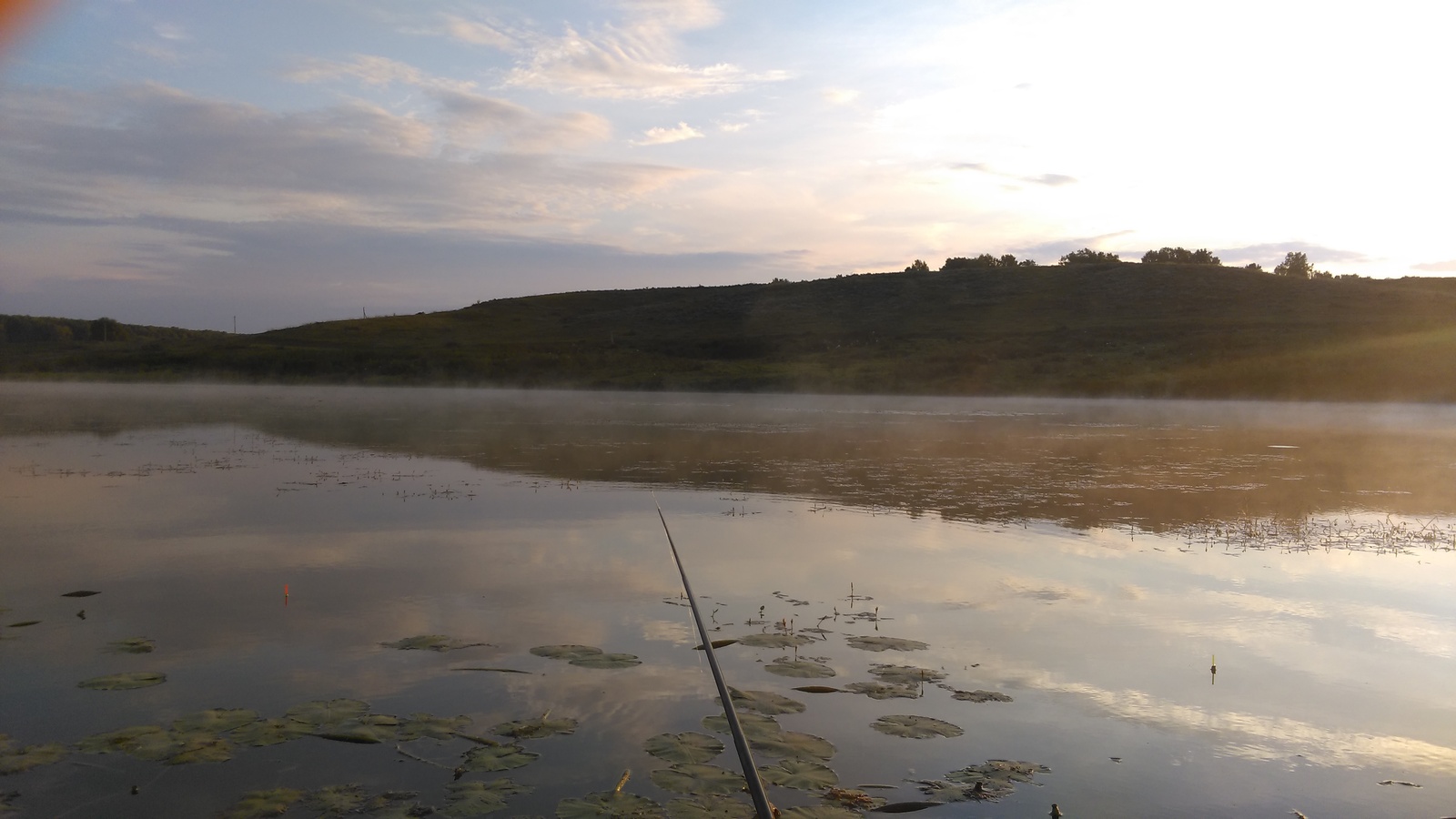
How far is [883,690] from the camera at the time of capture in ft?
21.3

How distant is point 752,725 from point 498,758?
1.45 m

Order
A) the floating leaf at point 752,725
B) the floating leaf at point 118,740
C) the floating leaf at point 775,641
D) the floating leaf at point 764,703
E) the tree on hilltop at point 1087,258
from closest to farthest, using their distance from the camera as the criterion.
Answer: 1. the floating leaf at point 118,740
2. the floating leaf at point 752,725
3. the floating leaf at point 764,703
4. the floating leaf at point 775,641
5. the tree on hilltop at point 1087,258

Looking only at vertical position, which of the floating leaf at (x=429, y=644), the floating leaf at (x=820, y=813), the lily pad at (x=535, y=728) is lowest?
the floating leaf at (x=820, y=813)

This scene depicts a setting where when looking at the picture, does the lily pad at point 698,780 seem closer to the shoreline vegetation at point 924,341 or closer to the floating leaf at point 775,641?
the floating leaf at point 775,641

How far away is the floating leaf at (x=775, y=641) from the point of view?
7.45m

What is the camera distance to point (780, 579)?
973cm

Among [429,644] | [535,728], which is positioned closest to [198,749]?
[535,728]

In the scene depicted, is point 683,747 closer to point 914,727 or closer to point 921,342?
point 914,727

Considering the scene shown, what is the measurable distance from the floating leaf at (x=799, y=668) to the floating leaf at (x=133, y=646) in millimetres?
4299

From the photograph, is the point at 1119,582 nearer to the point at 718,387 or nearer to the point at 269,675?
the point at 269,675

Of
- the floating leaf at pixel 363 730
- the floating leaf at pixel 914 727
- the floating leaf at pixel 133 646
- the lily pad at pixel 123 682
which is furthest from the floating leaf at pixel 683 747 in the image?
the floating leaf at pixel 133 646

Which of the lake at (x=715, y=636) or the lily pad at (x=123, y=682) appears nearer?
the lake at (x=715, y=636)

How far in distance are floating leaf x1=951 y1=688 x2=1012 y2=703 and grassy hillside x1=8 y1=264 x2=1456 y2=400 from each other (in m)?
48.2

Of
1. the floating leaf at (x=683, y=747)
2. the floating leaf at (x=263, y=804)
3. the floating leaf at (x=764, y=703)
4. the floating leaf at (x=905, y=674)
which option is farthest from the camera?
→ the floating leaf at (x=905, y=674)
